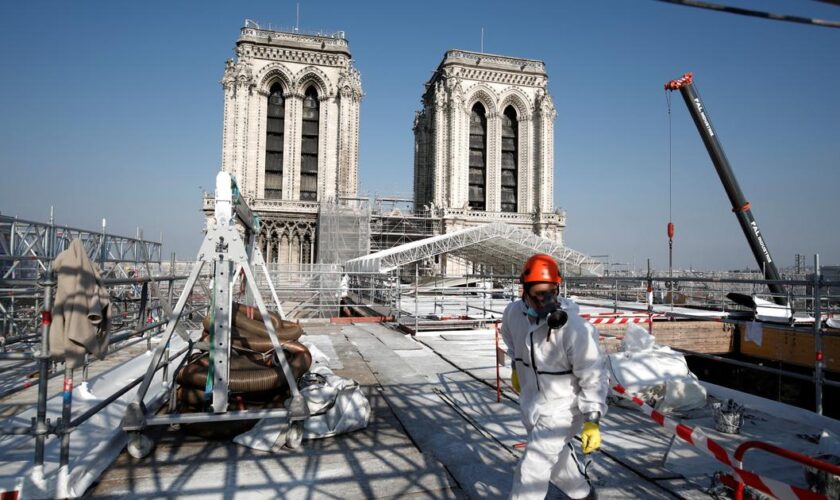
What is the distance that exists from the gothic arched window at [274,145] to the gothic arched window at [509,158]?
21319mm

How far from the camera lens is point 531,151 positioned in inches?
1791

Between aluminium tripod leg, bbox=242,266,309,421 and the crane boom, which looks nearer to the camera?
aluminium tripod leg, bbox=242,266,309,421

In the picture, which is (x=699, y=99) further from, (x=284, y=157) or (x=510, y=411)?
(x=284, y=157)

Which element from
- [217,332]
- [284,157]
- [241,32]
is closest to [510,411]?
[217,332]

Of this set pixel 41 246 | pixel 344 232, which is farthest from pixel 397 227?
pixel 41 246

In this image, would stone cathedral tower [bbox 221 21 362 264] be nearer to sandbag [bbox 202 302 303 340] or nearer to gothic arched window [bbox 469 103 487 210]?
gothic arched window [bbox 469 103 487 210]

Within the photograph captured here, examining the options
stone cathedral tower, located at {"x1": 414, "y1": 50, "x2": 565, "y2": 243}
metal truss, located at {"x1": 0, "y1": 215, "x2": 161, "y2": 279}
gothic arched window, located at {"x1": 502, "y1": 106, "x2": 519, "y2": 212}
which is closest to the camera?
metal truss, located at {"x1": 0, "y1": 215, "x2": 161, "y2": 279}

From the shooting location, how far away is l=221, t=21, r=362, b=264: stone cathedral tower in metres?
38.4

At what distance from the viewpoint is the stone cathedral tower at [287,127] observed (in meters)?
38.4

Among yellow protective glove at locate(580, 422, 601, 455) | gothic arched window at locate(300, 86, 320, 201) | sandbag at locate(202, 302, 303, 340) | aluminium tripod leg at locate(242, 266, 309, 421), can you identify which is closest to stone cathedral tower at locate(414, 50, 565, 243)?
gothic arched window at locate(300, 86, 320, 201)

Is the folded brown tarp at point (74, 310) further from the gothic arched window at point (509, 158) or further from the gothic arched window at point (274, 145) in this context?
the gothic arched window at point (509, 158)

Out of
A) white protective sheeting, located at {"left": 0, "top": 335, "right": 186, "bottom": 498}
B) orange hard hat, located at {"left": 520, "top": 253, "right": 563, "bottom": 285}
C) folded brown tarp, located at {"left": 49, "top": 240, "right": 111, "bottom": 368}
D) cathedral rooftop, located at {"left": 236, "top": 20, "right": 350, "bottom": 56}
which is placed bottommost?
white protective sheeting, located at {"left": 0, "top": 335, "right": 186, "bottom": 498}

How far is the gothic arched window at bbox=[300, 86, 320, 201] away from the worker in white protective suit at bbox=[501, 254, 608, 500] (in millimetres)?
40474

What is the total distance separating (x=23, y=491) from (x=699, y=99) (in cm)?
2377
